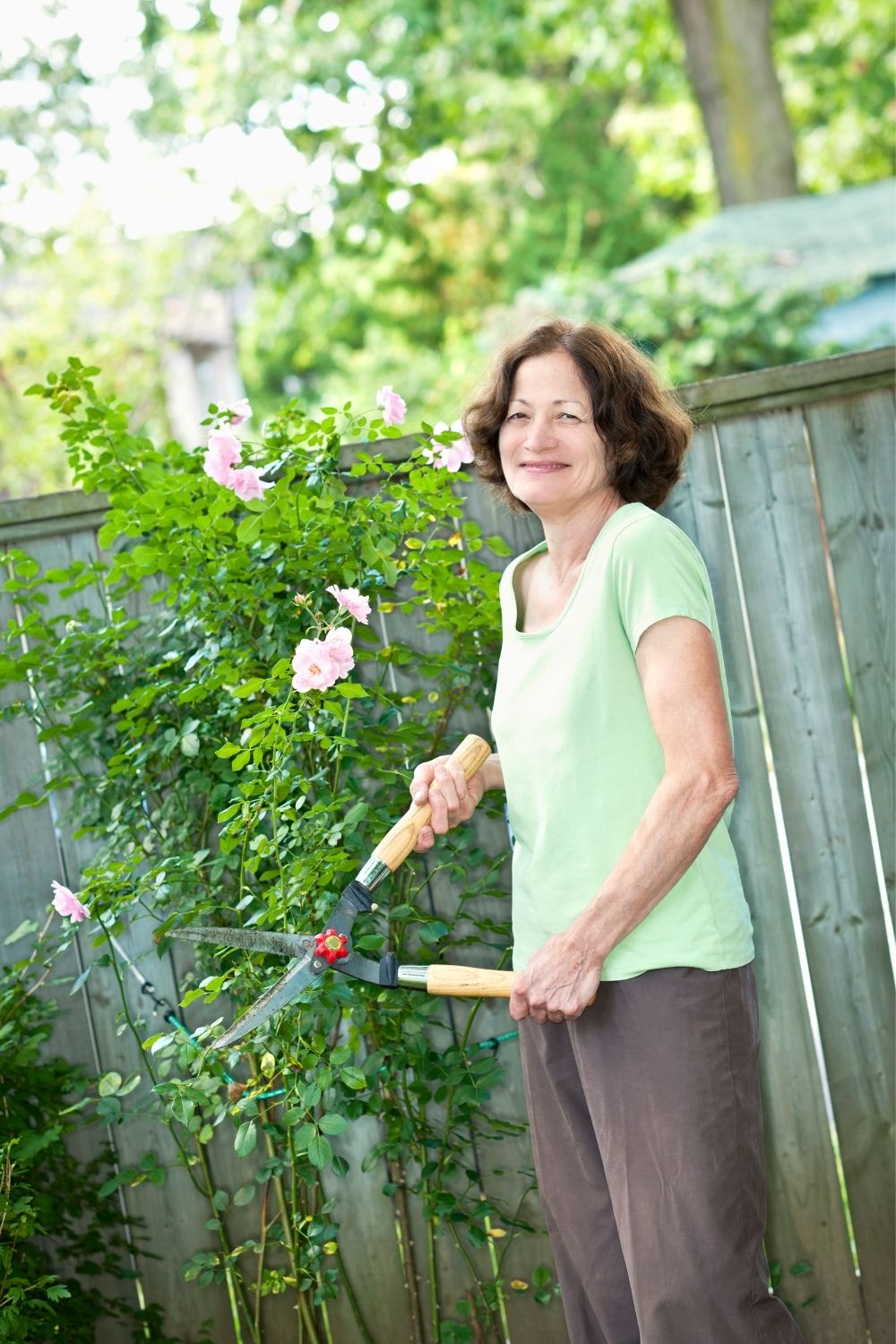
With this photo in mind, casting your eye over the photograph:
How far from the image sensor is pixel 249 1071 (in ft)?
8.04

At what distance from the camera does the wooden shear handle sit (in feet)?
6.19

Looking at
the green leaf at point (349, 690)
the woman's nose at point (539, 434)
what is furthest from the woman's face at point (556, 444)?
the green leaf at point (349, 690)

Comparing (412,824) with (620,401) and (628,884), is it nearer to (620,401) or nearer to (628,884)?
(628,884)

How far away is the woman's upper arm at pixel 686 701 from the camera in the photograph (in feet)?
5.39

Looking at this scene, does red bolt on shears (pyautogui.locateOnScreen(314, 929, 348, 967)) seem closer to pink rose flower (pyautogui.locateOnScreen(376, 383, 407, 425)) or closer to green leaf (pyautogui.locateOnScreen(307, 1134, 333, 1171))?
green leaf (pyautogui.locateOnScreen(307, 1134, 333, 1171))

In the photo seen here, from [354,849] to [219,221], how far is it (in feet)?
42.1

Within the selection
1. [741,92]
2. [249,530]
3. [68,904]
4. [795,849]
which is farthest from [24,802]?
[741,92]

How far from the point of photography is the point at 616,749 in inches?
68.4

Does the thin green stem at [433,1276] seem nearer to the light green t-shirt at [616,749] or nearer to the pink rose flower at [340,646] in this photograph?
the light green t-shirt at [616,749]

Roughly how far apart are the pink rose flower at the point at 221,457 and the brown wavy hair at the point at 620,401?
443 millimetres

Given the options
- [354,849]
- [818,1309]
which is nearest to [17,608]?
[354,849]

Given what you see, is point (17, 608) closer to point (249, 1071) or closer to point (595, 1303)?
point (249, 1071)

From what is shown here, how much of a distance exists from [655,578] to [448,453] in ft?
2.61

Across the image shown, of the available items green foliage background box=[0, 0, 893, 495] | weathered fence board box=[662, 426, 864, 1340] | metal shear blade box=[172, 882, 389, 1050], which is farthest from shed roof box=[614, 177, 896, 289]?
metal shear blade box=[172, 882, 389, 1050]
